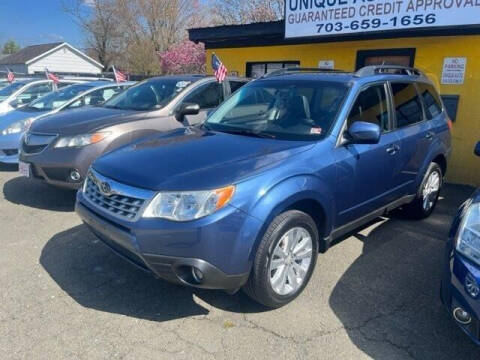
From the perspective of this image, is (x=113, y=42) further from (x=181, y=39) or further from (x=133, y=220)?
(x=133, y=220)

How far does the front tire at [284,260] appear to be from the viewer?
269 cm

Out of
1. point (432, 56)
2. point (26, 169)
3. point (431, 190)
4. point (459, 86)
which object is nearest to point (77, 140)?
point (26, 169)

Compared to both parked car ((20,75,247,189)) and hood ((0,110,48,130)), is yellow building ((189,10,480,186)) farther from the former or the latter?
hood ((0,110,48,130))

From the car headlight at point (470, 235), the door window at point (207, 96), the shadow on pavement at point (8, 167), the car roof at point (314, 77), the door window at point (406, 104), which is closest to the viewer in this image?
the car headlight at point (470, 235)

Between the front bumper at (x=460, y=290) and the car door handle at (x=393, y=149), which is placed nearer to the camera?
the front bumper at (x=460, y=290)

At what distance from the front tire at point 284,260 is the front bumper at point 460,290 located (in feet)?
3.16

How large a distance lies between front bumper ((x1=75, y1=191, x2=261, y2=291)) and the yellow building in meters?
5.40

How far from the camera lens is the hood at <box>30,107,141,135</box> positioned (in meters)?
4.79

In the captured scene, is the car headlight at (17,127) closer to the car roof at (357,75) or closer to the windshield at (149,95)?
the windshield at (149,95)

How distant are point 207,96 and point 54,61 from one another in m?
43.6

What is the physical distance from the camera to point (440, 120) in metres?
4.79

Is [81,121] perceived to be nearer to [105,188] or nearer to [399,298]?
[105,188]

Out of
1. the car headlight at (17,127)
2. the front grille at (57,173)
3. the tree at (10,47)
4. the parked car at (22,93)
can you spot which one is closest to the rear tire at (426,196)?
the front grille at (57,173)

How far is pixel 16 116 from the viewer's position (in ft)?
23.2
